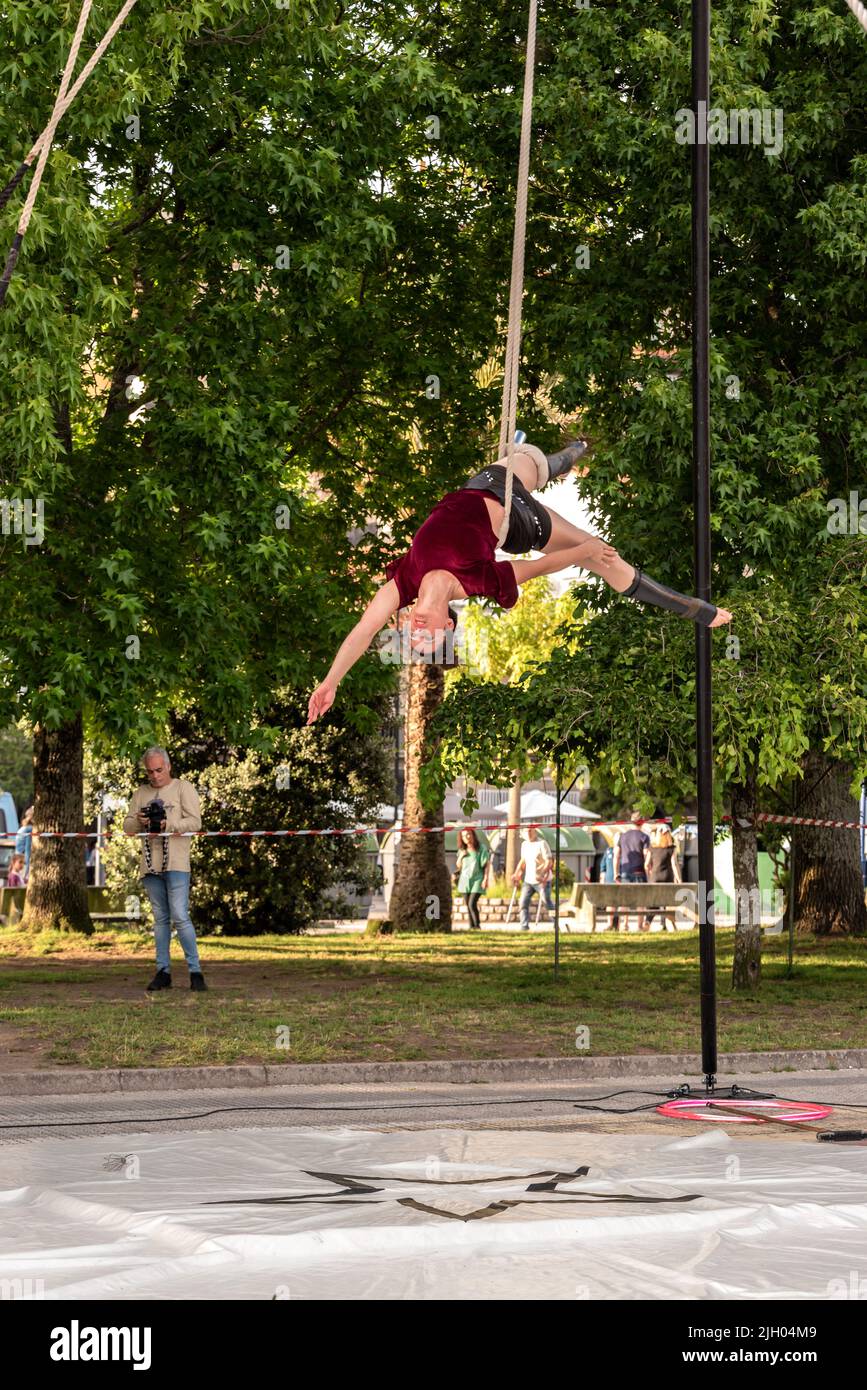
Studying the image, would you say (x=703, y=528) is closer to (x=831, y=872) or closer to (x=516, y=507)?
(x=516, y=507)

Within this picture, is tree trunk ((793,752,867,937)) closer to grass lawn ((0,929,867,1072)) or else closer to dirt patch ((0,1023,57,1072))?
grass lawn ((0,929,867,1072))

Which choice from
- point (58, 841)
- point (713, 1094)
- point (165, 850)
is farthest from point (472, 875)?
point (713, 1094)

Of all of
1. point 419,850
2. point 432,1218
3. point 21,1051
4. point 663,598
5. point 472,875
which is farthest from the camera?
point 472,875

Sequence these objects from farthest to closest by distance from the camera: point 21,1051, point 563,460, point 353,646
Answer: point 21,1051 → point 563,460 → point 353,646

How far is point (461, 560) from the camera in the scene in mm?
7301

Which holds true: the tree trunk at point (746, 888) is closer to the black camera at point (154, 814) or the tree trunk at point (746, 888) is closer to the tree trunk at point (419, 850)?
the black camera at point (154, 814)

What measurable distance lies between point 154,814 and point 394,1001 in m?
2.80

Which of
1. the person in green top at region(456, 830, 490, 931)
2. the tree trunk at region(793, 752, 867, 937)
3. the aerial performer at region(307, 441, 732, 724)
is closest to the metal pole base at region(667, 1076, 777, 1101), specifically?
the aerial performer at region(307, 441, 732, 724)

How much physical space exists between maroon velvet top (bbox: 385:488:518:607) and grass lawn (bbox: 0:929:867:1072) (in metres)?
5.44

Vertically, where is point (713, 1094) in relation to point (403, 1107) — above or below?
A: above

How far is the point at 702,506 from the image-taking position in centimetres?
1005

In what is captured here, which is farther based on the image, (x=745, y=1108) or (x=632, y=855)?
(x=632, y=855)

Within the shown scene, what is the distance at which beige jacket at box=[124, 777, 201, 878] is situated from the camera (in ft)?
50.7
